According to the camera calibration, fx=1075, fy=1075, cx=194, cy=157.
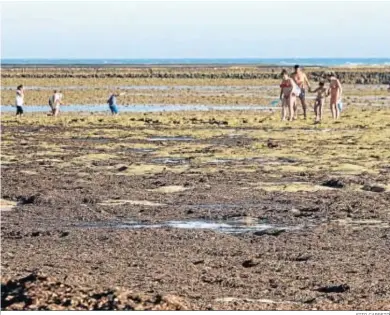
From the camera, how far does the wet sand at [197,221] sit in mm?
9234

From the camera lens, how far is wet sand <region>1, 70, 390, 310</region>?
30.3 ft

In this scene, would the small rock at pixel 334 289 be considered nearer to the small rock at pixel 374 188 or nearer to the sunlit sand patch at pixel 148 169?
the small rock at pixel 374 188

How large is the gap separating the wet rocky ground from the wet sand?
0.02 m

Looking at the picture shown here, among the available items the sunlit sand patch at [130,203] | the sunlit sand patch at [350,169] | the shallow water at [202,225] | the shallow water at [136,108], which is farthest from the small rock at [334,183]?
the shallow water at [136,108]

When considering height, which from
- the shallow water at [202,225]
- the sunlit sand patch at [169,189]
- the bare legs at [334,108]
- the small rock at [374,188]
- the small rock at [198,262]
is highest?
the small rock at [198,262]

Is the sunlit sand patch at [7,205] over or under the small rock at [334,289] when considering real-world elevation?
under

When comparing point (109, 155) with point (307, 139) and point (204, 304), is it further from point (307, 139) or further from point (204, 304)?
point (204, 304)

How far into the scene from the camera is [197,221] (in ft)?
44.8

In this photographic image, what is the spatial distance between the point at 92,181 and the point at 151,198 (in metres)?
2.15

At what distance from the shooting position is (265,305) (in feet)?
28.8

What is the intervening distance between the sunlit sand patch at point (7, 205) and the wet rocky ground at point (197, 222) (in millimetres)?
41

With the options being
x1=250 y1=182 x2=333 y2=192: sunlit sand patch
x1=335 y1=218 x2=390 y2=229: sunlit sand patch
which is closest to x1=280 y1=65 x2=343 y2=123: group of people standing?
x1=250 y1=182 x2=333 y2=192: sunlit sand patch

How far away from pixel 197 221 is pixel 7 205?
3.00m

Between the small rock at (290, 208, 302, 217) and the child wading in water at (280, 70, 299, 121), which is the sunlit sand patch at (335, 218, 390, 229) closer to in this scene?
the small rock at (290, 208, 302, 217)
